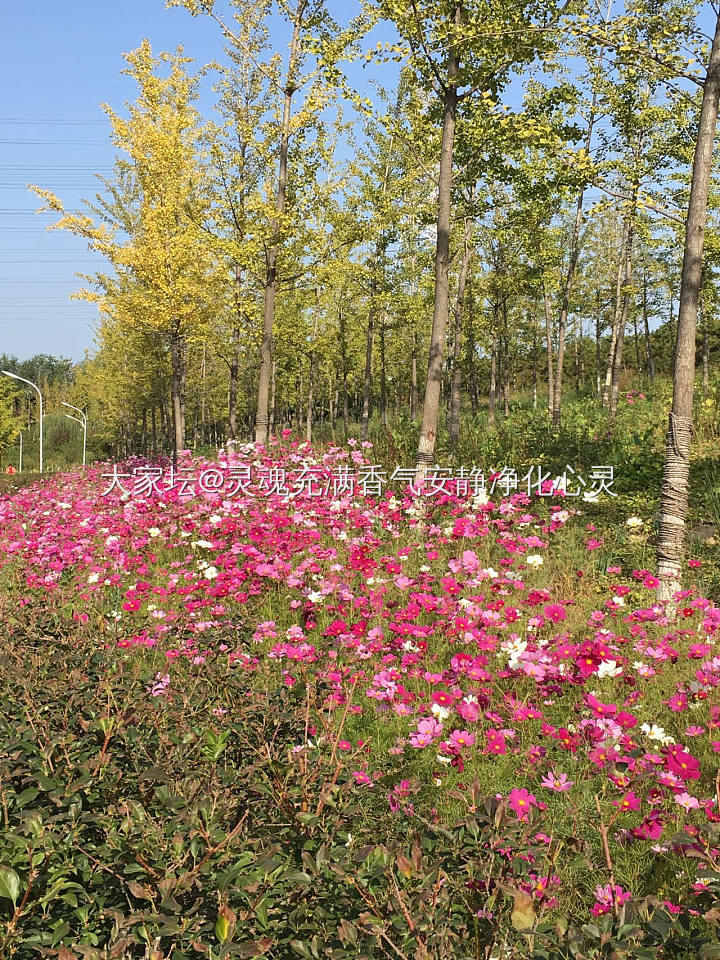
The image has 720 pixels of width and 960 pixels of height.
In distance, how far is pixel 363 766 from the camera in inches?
121

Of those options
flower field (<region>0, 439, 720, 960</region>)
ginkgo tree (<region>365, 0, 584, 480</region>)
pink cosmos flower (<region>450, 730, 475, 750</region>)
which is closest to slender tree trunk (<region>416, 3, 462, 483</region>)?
ginkgo tree (<region>365, 0, 584, 480</region>)

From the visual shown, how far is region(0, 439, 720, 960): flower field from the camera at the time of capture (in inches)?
63.6

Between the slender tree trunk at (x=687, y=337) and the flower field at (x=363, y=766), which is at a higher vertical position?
the slender tree trunk at (x=687, y=337)

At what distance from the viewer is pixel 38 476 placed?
20203mm

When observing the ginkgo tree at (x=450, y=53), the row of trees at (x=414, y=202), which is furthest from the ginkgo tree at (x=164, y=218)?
the ginkgo tree at (x=450, y=53)

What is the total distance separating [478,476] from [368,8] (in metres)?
6.01

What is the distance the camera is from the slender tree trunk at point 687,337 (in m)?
5.53

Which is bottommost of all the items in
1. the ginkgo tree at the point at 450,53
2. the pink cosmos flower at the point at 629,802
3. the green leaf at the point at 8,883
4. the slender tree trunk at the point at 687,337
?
the pink cosmos flower at the point at 629,802

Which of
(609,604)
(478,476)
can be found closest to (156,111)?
(478,476)

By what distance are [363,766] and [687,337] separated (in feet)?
15.3

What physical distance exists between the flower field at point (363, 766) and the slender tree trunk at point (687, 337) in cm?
57

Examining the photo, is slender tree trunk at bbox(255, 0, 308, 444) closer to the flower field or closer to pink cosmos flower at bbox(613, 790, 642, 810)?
the flower field

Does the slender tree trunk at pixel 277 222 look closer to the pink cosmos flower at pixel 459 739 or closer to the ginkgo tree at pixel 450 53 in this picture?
the ginkgo tree at pixel 450 53

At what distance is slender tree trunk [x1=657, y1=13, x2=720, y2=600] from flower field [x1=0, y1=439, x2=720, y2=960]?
0.57m
